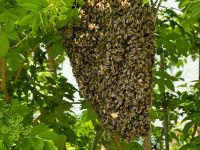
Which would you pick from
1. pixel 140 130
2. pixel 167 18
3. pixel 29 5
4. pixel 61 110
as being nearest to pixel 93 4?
pixel 29 5

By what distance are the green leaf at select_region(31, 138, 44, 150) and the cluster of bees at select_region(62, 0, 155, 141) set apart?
0.20 metres

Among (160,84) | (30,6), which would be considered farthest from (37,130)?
(160,84)

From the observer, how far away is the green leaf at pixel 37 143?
1365mm

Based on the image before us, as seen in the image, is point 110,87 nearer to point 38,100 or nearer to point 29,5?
point 29,5

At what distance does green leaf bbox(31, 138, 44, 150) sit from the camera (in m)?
1.37

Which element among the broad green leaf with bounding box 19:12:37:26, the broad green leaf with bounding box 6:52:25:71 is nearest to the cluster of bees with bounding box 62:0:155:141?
the broad green leaf with bounding box 19:12:37:26

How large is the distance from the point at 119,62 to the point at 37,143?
342 millimetres

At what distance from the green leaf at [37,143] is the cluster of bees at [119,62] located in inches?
8.0

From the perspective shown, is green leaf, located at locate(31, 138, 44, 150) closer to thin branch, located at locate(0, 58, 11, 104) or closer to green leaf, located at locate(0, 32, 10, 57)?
green leaf, located at locate(0, 32, 10, 57)

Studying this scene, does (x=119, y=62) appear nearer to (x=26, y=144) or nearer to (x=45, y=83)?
(x=26, y=144)

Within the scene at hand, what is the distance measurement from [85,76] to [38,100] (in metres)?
0.71

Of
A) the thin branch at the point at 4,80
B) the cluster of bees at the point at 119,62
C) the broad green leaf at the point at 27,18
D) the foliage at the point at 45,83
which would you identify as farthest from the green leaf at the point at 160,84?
the broad green leaf at the point at 27,18

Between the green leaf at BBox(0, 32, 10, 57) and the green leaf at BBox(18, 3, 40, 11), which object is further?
the green leaf at BBox(0, 32, 10, 57)

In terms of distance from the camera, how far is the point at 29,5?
1256mm
